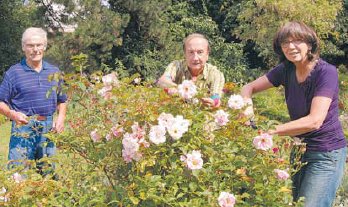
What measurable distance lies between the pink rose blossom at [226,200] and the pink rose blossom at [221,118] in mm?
312

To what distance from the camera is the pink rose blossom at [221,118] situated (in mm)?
2361

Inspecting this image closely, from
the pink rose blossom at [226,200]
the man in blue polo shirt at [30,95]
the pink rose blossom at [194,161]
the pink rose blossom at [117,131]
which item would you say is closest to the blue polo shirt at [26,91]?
the man in blue polo shirt at [30,95]

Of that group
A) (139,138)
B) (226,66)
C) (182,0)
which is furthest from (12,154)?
(182,0)

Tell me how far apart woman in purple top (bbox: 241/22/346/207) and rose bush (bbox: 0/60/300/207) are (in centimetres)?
18

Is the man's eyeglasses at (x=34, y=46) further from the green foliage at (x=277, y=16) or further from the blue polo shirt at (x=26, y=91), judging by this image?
the green foliage at (x=277, y=16)

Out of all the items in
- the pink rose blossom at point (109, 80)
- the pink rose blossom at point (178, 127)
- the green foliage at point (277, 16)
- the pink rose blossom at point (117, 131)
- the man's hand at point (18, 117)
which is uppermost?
the green foliage at point (277, 16)

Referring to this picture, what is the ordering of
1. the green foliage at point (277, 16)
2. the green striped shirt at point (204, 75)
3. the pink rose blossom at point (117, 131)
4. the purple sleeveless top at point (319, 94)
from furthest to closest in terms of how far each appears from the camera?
1. the green foliage at point (277, 16)
2. the green striped shirt at point (204, 75)
3. the purple sleeveless top at point (319, 94)
4. the pink rose blossom at point (117, 131)

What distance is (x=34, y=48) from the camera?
3.80 meters

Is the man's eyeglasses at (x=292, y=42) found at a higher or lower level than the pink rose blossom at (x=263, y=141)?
higher

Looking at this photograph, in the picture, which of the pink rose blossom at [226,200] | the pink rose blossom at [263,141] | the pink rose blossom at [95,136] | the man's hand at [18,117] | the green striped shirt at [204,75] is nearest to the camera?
the pink rose blossom at [226,200]

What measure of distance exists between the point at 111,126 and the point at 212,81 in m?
0.81

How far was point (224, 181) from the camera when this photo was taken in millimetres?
2396

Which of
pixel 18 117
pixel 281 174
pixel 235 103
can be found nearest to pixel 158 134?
pixel 235 103

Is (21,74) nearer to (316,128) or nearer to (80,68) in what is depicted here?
(80,68)
